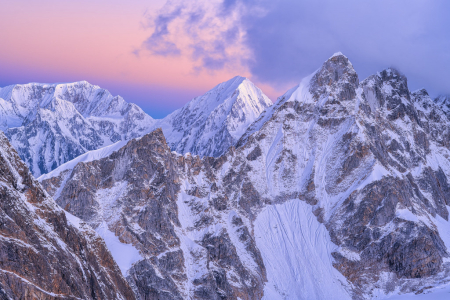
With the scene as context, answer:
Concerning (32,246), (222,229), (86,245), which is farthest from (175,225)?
(32,246)

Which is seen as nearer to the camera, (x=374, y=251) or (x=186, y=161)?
(x=374, y=251)

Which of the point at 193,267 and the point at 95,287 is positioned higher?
the point at 193,267

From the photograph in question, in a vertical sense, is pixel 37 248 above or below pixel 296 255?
below

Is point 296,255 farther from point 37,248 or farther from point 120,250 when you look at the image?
point 37,248

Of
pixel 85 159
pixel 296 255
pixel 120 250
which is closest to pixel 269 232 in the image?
pixel 296 255

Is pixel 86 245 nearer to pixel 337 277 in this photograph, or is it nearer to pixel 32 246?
pixel 32 246

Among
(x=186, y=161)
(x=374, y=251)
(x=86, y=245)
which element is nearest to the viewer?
(x=86, y=245)
